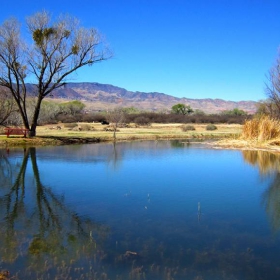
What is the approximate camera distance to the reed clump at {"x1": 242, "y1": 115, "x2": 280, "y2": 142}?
1021 inches

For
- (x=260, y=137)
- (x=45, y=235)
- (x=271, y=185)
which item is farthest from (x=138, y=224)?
(x=260, y=137)

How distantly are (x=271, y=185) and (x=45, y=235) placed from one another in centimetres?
797

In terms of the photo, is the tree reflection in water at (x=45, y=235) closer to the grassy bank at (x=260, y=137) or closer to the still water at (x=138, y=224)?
the still water at (x=138, y=224)

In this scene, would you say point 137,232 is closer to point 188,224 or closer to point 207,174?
point 188,224

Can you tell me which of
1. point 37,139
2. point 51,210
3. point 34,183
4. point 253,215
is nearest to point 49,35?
point 37,139

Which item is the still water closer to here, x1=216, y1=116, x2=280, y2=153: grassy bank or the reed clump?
x1=216, y1=116, x2=280, y2=153: grassy bank

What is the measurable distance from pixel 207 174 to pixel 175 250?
7942mm

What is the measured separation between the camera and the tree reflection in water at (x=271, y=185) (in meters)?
8.25

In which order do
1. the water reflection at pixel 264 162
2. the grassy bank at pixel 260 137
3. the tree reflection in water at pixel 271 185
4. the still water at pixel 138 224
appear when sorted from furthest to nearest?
the grassy bank at pixel 260 137 < the water reflection at pixel 264 162 < the tree reflection in water at pixel 271 185 < the still water at pixel 138 224

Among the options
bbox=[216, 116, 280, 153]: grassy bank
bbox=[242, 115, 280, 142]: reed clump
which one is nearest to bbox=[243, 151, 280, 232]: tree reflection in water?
bbox=[216, 116, 280, 153]: grassy bank

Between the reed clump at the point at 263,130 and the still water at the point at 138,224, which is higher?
the reed clump at the point at 263,130

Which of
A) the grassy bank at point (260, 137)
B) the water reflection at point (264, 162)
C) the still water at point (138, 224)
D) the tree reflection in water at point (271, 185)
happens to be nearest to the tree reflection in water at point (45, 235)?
the still water at point (138, 224)

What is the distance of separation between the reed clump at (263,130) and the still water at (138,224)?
12.5m

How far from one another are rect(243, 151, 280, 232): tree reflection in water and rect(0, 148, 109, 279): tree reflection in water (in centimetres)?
390
